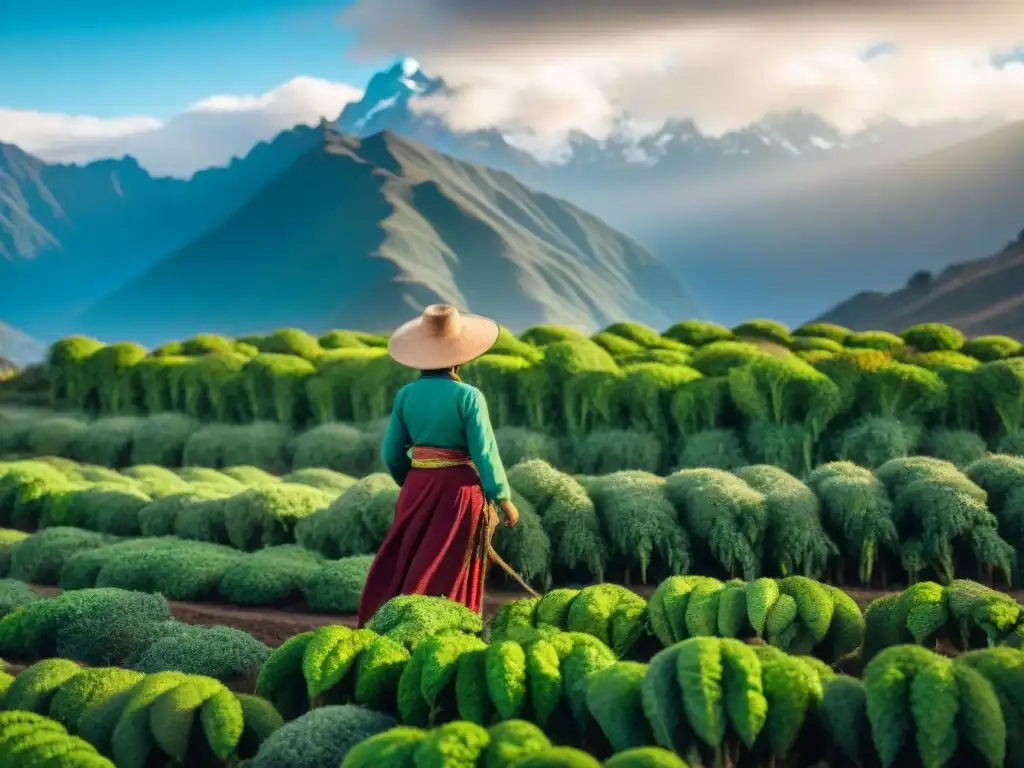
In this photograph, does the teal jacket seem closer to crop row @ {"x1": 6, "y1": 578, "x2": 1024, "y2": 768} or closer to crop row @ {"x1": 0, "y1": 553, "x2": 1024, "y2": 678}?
crop row @ {"x1": 0, "y1": 553, "x2": 1024, "y2": 678}

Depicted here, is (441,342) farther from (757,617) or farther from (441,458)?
(757,617)

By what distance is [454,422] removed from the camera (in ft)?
18.1

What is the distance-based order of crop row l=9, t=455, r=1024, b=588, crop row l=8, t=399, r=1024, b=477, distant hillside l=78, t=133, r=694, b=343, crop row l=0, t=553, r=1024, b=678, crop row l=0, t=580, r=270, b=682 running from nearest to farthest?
crop row l=0, t=553, r=1024, b=678 < crop row l=0, t=580, r=270, b=682 < crop row l=9, t=455, r=1024, b=588 < crop row l=8, t=399, r=1024, b=477 < distant hillside l=78, t=133, r=694, b=343

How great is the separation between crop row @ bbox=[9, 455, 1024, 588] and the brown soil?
25cm

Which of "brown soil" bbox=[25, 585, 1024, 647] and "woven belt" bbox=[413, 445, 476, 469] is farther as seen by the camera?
"brown soil" bbox=[25, 585, 1024, 647]

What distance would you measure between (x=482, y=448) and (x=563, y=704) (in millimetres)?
2179

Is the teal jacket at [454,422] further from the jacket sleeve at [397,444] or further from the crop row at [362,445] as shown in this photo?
the crop row at [362,445]

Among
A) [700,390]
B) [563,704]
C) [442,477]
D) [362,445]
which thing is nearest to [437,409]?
[442,477]

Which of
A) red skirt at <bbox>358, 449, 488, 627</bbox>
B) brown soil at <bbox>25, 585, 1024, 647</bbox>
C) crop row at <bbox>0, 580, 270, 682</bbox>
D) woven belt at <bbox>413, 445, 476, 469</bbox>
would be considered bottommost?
brown soil at <bbox>25, 585, 1024, 647</bbox>

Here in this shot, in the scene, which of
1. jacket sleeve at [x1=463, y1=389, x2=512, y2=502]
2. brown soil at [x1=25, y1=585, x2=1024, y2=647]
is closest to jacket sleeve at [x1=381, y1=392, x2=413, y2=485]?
jacket sleeve at [x1=463, y1=389, x2=512, y2=502]

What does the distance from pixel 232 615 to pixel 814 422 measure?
6092 mm

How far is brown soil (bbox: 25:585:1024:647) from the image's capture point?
6699mm

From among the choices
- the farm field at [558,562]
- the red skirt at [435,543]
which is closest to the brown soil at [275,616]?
the farm field at [558,562]

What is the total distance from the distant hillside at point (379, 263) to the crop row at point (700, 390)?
275 feet
